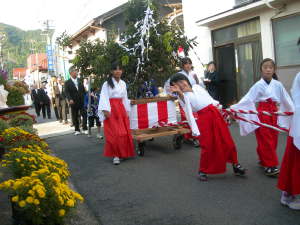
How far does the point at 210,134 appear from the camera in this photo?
5547 mm

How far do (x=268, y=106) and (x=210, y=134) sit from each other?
3.08 feet

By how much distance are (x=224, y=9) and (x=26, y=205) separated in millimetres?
11891

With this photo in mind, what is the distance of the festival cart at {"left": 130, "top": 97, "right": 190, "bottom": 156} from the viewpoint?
309 inches

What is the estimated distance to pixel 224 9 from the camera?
13.8 m

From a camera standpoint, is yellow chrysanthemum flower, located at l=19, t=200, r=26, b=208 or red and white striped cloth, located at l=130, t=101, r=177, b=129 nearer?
yellow chrysanthemum flower, located at l=19, t=200, r=26, b=208

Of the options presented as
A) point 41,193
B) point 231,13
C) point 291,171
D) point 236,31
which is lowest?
point 291,171

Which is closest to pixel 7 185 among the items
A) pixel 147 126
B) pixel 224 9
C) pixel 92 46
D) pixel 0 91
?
pixel 0 91

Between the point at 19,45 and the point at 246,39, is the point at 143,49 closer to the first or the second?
the point at 246,39

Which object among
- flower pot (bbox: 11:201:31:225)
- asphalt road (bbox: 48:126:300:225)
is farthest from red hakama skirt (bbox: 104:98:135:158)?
flower pot (bbox: 11:201:31:225)

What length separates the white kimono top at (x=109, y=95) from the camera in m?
7.18

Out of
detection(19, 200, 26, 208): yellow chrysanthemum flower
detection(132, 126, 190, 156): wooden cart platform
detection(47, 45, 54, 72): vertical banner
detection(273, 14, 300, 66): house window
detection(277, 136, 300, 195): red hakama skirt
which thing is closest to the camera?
detection(19, 200, 26, 208): yellow chrysanthemum flower

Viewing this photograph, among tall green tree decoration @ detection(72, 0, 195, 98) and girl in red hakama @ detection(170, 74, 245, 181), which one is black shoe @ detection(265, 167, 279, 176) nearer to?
girl in red hakama @ detection(170, 74, 245, 181)

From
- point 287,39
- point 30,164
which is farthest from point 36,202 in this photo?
Answer: point 287,39

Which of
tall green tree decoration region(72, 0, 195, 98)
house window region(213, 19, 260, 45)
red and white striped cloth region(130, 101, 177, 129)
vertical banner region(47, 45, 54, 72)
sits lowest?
red and white striped cloth region(130, 101, 177, 129)
